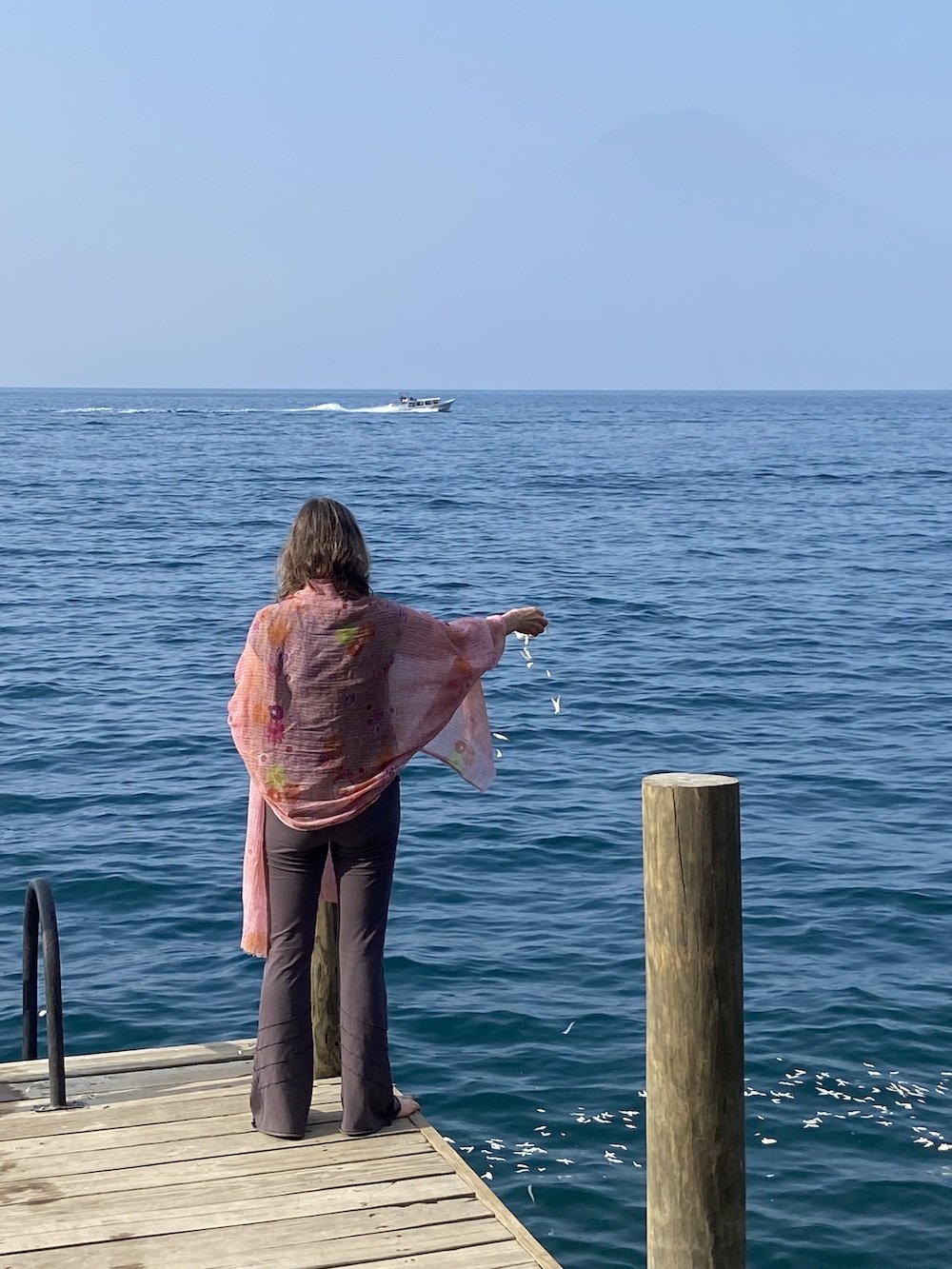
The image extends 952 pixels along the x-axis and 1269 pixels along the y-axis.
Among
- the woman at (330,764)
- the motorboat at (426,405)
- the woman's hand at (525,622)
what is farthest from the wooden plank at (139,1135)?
the motorboat at (426,405)

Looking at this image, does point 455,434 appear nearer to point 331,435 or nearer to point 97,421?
point 331,435

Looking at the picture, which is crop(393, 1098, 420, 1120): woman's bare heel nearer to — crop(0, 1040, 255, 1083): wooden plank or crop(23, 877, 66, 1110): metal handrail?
crop(0, 1040, 255, 1083): wooden plank

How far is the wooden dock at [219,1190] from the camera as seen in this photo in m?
4.14

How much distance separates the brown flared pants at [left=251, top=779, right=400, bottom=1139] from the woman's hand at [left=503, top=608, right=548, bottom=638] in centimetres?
62

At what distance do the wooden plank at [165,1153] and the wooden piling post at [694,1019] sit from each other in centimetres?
119

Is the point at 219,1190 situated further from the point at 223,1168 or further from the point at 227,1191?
the point at 223,1168

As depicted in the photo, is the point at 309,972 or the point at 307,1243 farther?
the point at 309,972

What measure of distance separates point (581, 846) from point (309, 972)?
6.16m

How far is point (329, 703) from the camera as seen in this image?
4734mm

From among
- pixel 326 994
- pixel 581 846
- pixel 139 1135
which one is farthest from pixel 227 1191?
pixel 581 846

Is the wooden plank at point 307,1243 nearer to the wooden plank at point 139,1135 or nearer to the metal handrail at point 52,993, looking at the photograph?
the wooden plank at point 139,1135

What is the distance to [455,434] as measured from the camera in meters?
86.9

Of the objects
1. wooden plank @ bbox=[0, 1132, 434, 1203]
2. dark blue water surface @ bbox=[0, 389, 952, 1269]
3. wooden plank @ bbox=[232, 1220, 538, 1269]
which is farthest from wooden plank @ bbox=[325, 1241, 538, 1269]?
dark blue water surface @ bbox=[0, 389, 952, 1269]

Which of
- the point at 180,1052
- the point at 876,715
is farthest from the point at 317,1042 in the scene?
the point at 876,715
